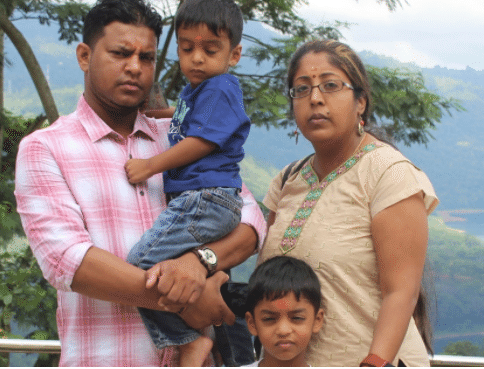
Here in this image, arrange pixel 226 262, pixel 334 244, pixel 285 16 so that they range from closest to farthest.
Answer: pixel 334 244 < pixel 226 262 < pixel 285 16

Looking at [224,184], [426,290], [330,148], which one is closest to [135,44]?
[224,184]

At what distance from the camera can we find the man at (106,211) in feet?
5.34

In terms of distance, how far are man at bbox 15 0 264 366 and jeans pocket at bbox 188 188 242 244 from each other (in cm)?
4

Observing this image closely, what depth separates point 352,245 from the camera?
1.69 metres

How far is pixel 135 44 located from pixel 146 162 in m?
0.39

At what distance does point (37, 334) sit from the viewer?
5.63 metres

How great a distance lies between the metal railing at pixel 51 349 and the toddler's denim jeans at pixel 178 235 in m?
0.65

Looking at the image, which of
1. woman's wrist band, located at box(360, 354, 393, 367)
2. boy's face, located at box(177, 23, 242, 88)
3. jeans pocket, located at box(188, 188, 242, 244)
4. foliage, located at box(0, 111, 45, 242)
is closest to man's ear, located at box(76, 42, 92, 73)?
boy's face, located at box(177, 23, 242, 88)

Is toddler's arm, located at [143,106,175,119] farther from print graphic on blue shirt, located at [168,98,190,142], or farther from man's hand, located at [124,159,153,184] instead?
man's hand, located at [124,159,153,184]

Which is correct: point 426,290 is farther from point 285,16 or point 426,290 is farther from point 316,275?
point 285,16

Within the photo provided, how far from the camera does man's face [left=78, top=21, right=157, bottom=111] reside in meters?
1.83

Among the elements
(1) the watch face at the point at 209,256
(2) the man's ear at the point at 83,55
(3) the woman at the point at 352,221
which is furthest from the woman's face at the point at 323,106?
(2) the man's ear at the point at 83,55

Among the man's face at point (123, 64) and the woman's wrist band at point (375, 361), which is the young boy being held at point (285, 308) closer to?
the woman's wrist band at point (375, 361)

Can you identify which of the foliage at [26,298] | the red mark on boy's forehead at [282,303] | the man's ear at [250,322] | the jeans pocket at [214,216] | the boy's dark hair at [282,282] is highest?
the jeans pocket at [214,216]
